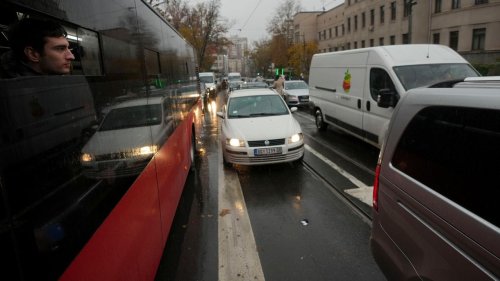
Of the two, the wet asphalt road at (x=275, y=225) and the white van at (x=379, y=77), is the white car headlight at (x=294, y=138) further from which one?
the white van at (x=379, y=77)

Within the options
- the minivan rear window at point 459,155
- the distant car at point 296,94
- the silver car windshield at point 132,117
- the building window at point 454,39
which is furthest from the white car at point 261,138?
the building window at point 454,39

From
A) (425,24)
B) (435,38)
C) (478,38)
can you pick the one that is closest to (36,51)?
(478,38)

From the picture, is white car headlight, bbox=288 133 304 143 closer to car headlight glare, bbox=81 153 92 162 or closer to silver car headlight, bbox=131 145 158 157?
silver car headlight, bbox=131 145 158 157

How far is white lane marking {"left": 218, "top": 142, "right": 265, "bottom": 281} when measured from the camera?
3806mm

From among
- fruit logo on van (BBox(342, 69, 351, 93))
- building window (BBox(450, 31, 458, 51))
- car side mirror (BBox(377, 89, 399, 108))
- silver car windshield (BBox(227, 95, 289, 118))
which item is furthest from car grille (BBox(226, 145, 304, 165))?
building window (BBox(450, 31, 458, 51))

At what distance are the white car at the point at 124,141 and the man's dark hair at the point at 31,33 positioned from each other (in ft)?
1.77

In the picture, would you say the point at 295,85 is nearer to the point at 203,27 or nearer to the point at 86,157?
the point at 86,157

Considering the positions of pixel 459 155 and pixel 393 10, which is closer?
pixel 459 155

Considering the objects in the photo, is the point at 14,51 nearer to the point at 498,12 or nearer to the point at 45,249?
the point at 45,249

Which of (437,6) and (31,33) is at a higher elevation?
(437,6)

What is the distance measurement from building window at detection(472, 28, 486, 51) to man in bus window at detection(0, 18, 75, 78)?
36.3m

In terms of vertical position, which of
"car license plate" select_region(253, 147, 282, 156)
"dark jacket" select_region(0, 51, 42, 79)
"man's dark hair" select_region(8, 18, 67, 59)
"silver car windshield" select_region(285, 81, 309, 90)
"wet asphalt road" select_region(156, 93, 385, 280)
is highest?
"man's dark hair" select_region(8, 18, 67, 59)

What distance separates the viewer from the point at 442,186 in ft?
6.82

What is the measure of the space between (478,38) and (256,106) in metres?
30.7
